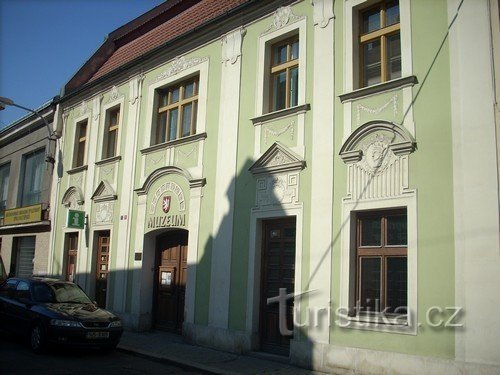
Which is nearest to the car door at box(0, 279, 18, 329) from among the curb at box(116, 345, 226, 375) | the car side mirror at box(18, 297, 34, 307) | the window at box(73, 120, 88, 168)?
the car side mirror at box(18, 297, 34, 307)

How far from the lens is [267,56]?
40.0ft

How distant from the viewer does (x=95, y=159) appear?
17203 millimetres

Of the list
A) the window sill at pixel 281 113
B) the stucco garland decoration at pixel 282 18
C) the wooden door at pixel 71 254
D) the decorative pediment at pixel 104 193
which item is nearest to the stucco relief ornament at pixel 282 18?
the stucco garland decoration at pixel 282 18

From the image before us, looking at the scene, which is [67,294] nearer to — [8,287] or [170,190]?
[8,287]

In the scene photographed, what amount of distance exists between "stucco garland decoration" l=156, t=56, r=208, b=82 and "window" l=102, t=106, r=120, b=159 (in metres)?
2.84

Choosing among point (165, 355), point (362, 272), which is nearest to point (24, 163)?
point (165, 355)

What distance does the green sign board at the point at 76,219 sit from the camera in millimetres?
16703

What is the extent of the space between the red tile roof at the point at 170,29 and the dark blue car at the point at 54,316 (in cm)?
773

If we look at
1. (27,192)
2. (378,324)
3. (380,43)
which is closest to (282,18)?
(380,43)

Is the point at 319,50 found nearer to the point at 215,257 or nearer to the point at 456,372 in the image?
the point at 215,257

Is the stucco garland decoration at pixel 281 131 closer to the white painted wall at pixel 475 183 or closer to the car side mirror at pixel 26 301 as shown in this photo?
the white painted wall at pixel 475 183

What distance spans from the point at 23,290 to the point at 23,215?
9599mm

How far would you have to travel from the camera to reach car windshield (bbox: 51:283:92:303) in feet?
38.7

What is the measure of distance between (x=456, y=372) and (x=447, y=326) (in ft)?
2.26
